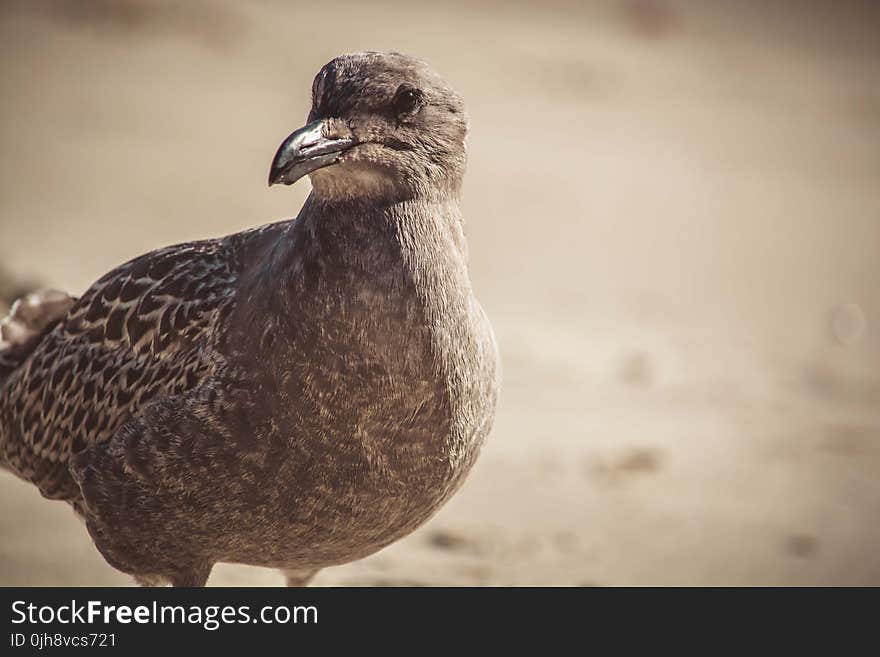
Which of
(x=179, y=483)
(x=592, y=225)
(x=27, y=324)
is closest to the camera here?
(x=179, y=483)

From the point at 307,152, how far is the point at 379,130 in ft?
0.94

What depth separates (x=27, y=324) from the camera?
19.0 ft

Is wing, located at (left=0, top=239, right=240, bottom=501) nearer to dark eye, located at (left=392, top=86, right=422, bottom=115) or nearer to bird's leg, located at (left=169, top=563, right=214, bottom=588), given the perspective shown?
bird's leg, located at (left=169, top=563, right=214, bottom=588)

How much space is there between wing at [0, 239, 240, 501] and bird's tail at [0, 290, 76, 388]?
15cm

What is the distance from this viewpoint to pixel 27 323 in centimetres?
580

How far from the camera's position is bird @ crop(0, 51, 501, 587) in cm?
426

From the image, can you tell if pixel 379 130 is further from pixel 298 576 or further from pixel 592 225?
pixel 592 225

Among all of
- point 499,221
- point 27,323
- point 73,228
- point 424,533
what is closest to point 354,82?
point 27,323

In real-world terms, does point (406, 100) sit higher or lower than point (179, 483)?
higher

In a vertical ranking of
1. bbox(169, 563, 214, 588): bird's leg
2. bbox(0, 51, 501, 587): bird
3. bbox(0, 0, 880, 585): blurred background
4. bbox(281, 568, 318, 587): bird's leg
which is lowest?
bbox(169, 563, 214, 588): bird's leg

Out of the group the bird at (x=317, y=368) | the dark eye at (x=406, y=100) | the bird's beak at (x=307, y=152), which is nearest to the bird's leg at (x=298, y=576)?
the bird at (x=317, y=368)

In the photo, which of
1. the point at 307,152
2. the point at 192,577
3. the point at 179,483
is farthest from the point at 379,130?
the point at 192,577

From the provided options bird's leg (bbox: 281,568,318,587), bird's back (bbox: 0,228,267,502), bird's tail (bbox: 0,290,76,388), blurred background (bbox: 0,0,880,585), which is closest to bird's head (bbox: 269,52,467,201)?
bird's back (bbox: 0,228,267,502)

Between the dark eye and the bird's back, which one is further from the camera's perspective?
the bird's back
